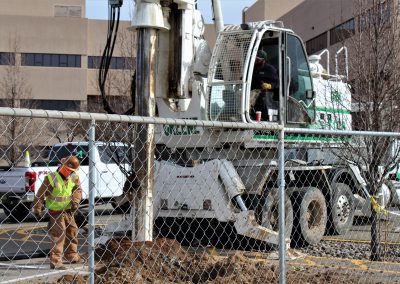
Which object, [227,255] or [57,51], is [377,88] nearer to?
[227,255]

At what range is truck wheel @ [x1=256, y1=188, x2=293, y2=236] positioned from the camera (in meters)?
10.2

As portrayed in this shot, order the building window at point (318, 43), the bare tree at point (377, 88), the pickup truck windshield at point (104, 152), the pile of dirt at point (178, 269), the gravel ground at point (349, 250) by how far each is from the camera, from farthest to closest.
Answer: the building window at point (318, 43) → the gravel ground at point (349, 250) → the bare tree at point (377, 88) → the pickup truck windshield at point (104, 152) → the pile of dirt at point (178, 269)

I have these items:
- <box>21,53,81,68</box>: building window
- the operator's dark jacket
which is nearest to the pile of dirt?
the operator's dark jacket

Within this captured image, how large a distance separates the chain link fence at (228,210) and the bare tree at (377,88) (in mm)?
36

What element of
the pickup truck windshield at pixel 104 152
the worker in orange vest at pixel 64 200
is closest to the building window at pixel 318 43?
the pickup truck windshield at pixel 104 152

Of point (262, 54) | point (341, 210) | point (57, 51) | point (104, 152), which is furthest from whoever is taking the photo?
point (57, 51)

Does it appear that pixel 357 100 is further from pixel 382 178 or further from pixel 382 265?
pixel 382 265

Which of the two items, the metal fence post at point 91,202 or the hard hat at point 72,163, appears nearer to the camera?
the metal fence post at point 91,202

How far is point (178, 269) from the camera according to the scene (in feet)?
24.5

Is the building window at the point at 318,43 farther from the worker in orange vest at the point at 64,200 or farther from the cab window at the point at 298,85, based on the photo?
the worker in orange vest at the point at 64,200

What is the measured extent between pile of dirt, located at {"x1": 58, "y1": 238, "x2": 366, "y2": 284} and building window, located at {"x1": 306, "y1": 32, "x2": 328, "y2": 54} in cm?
3936

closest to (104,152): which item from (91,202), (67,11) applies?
(91,202)

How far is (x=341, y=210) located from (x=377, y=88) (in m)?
4.02

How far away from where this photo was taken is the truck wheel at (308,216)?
10.8 metres
